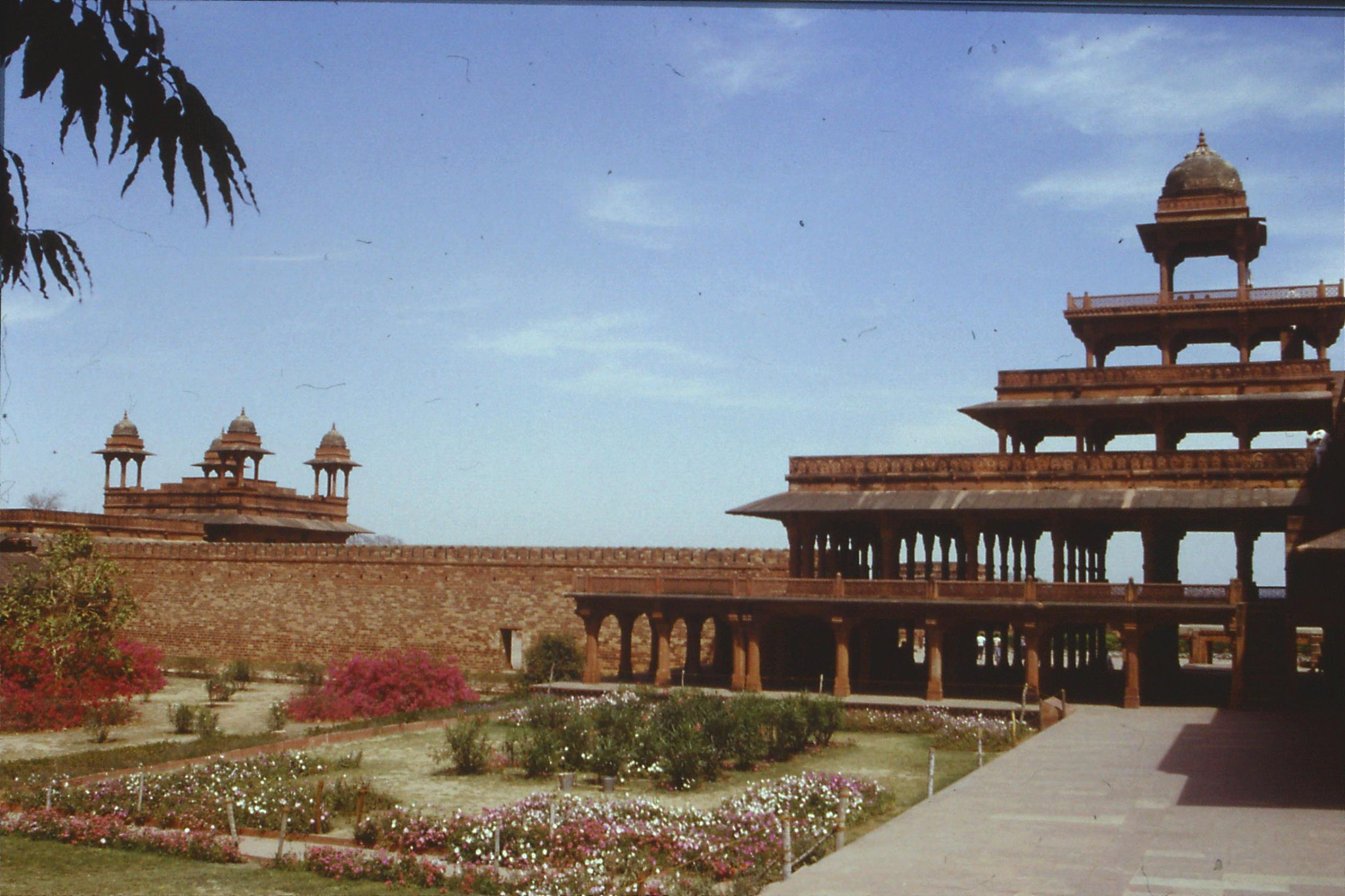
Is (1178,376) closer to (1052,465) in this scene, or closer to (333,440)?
(1052,465)

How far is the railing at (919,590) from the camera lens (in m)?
25.6

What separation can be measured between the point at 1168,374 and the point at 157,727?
23074mm

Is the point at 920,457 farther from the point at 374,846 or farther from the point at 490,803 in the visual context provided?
the point at 374,846

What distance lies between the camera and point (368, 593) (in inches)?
1576

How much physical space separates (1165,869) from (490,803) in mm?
8531

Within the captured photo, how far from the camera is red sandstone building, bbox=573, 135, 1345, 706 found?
84.7 ft

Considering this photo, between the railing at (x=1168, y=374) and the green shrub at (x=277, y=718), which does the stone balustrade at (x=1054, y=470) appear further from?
the green shrub at (x=277, y=718)

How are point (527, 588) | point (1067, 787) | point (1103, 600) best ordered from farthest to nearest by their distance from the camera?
point (527, 588) < point (1103, 600) < point (1067, 787)

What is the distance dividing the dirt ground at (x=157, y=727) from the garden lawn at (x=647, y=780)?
14.2ft

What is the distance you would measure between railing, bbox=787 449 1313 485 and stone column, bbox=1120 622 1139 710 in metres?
3.77

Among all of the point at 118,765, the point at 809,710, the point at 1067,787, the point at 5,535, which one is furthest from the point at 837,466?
the point at 5,535

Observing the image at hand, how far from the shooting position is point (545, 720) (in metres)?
22.8

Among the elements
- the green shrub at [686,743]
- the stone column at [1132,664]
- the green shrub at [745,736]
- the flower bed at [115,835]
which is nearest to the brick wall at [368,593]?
the stone column at [1132,664]

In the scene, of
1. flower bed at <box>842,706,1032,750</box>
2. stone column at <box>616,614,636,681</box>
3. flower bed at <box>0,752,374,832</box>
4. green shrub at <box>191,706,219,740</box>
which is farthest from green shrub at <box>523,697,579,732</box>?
stone column at <box>616,614,636,681</box>
